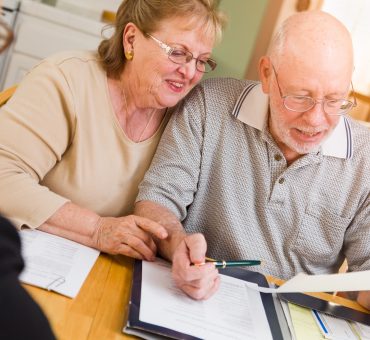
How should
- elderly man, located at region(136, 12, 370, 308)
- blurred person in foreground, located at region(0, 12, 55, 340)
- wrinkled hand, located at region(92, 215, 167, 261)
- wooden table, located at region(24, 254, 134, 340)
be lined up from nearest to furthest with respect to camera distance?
blurred person in foreground, located at region(0, 12, 55, 340)
wooden table, located at region(24, 254, 134, 340)
wrinkled hand, located at region(92, 215, 167, 261)
elderly man, located at region(136, 12, 370, 308)

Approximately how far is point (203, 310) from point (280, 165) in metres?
0.57

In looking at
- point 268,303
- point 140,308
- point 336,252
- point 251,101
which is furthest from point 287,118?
point 140,308

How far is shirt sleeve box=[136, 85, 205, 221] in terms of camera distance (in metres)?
1.44

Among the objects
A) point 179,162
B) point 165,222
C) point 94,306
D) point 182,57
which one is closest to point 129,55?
point 182,57

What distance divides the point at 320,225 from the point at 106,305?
73cm

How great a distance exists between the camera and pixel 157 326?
0.93 metres

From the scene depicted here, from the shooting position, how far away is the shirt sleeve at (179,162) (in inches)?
56.7

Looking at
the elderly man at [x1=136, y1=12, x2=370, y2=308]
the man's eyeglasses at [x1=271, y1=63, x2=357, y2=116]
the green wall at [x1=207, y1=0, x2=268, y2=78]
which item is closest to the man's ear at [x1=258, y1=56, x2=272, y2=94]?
the elderly man at [x1=136, y1=12, x2=370, y2=308]

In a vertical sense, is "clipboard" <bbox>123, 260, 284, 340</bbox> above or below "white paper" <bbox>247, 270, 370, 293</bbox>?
below

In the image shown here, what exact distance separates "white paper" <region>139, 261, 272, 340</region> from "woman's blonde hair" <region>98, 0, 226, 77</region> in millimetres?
628

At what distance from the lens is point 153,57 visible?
1445mm

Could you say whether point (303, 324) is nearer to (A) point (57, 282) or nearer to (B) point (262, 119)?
(A) point (57, 282)

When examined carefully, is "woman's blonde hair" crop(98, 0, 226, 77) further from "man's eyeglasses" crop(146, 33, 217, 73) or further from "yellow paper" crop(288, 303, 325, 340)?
"yellow paper" crop(288, 303, 325, 340)

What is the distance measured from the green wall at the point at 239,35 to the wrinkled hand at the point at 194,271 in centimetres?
236
